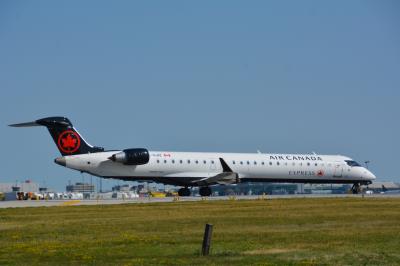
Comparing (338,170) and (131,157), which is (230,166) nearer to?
(131,157)

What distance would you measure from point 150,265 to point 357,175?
4504 centimetres

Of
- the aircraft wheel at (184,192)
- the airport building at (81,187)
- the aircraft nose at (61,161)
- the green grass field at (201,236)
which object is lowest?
the green grass field at (201,236)

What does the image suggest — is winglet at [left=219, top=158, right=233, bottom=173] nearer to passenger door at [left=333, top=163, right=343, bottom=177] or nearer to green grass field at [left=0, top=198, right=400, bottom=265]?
passenger door at [left=333, top=163, right=343, bottom=177]

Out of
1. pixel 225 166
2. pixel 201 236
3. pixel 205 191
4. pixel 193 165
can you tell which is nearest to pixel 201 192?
pixel 205 191

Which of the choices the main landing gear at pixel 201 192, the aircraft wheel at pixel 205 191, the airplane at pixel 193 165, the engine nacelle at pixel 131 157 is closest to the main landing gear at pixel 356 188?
the airplane at pixel 193 165

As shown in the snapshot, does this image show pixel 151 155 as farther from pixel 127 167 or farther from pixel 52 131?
pixel 52 131

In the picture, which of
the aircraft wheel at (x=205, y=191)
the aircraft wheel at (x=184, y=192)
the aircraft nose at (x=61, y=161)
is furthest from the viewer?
the aircraft wheel at (x=184, y=192)

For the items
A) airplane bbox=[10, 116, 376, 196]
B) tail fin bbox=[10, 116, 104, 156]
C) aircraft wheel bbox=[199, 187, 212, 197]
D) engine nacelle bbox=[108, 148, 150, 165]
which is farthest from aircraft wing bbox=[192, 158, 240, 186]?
tail fin bbox=[10, 116, 104, 156]

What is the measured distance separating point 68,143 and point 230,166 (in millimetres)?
11683

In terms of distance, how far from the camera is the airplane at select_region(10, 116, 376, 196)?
2061 inches

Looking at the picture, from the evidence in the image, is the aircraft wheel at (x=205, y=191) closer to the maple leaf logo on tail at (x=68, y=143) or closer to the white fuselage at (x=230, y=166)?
the white fuselage at (x=230, y=166)

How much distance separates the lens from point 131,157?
52.3 m

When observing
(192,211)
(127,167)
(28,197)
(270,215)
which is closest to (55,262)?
(270,215)

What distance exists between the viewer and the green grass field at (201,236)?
1950 centimetres
